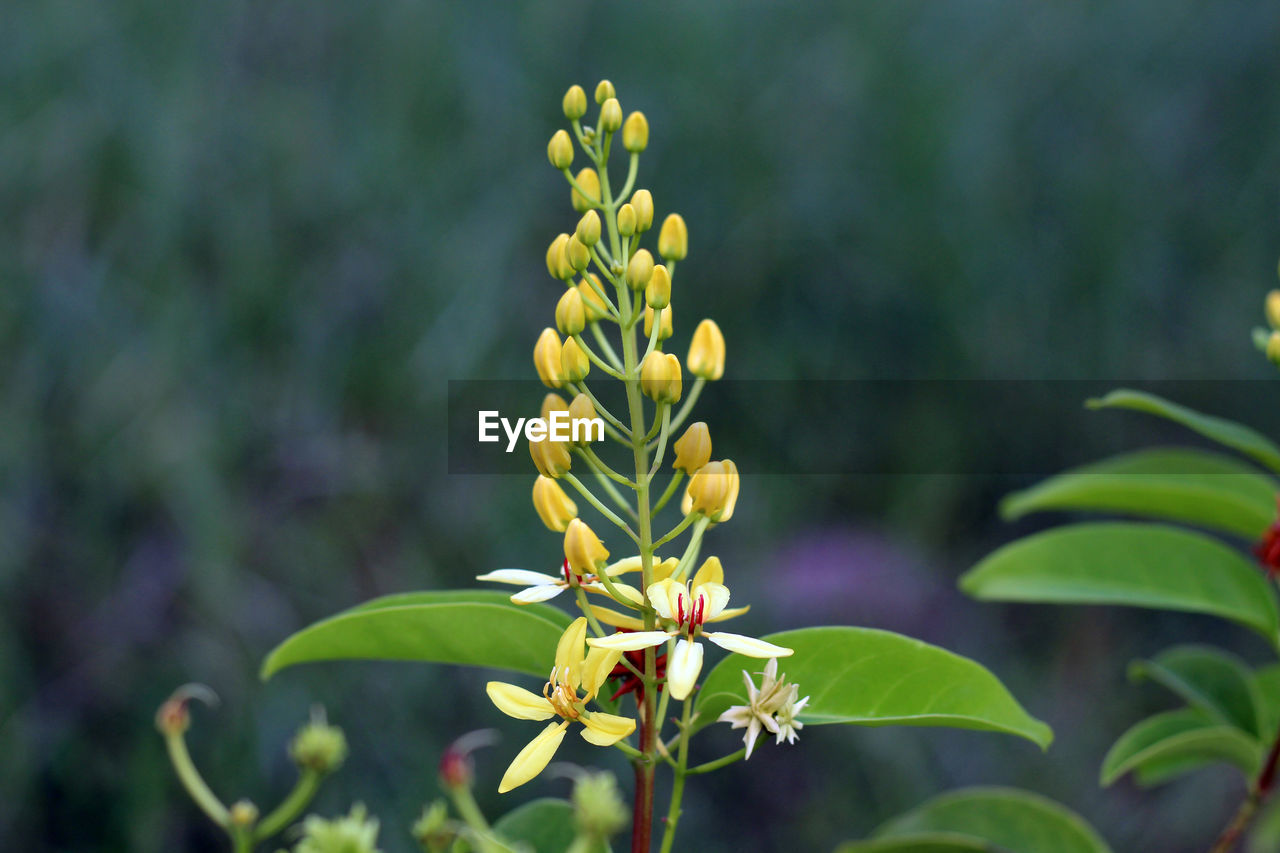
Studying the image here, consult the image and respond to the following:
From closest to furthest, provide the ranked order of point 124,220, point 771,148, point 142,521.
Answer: point 142,521
point 124,220
point 771,148

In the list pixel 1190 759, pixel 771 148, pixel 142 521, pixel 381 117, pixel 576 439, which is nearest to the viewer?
pixel 576 439

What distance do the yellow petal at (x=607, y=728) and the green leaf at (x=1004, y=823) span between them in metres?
0.36

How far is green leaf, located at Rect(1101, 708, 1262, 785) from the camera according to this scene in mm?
683

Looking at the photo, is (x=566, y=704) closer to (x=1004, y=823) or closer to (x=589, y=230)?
(x=589, y=230)

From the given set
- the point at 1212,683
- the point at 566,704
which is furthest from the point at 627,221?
the point at 1212,683

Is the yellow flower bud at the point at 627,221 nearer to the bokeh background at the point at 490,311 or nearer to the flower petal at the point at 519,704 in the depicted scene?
the flower petal at the point at 519,704

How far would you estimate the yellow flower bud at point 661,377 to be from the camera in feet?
1.49

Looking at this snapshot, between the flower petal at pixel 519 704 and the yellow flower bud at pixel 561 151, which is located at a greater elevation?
the yellow flower bud at pixel 561 151

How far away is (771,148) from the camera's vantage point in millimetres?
2281

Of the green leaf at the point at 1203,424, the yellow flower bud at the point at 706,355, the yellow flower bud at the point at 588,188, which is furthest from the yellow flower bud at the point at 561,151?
the green leaf at the point at 1203,424

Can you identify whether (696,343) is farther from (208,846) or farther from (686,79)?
(686,79)

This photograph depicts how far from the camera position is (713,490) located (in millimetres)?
471

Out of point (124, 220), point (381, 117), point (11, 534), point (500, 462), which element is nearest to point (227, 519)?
point (11, 534)

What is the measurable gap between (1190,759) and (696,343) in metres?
0.57
